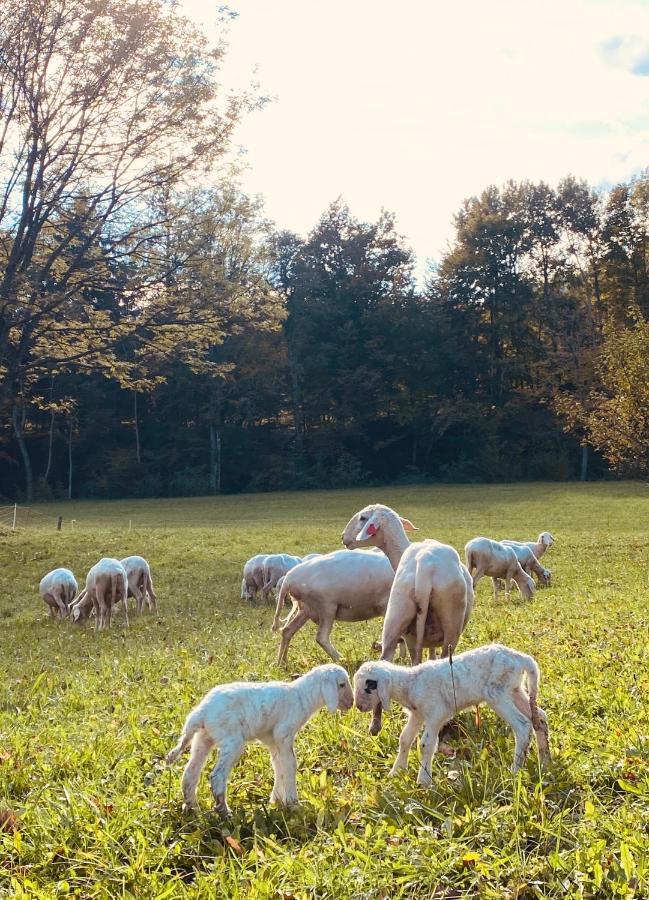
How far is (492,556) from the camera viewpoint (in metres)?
15.0

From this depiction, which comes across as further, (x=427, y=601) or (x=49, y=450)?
(x=49, y=450)

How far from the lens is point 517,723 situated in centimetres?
446

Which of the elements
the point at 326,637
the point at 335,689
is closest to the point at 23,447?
the point at 326,637

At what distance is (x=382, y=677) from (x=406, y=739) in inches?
15.4

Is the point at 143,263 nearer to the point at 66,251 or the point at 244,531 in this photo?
the point at 66,251

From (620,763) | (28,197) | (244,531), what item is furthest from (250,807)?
(244,531)

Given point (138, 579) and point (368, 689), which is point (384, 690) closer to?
point (368, 689)

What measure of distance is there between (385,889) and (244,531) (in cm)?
2608

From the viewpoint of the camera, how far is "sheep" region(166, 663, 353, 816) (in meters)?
4.15

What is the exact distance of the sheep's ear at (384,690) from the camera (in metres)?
4.47

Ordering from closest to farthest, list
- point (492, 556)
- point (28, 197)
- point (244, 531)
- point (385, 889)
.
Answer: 1. point (385, 889)
2. point (492, 556)
3. point (28, 197)
4. point (244, 531)

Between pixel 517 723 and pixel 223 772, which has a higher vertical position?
pixel 517 723

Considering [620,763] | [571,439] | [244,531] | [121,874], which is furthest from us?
[571,439]

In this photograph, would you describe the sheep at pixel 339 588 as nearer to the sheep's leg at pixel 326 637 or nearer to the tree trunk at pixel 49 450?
the sheep's leg at pixel 326 637
